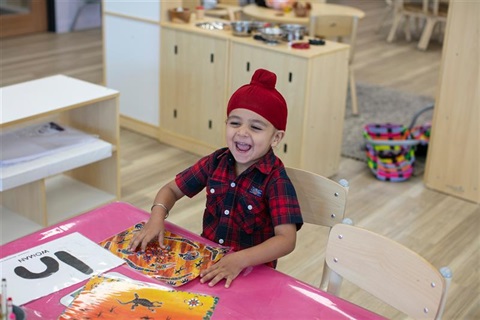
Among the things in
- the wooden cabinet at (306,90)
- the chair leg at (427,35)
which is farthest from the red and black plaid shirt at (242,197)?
the chair leg at (427,35)

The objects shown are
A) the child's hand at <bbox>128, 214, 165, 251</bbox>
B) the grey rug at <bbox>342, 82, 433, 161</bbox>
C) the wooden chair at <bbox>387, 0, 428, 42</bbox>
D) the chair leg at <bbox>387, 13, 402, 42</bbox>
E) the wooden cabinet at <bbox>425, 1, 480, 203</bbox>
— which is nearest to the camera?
the child's hand at <bbox>128, 214, 165, 251</bbox>

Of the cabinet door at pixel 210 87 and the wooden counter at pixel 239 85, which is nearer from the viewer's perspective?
the wooden counter at pixel 239 85

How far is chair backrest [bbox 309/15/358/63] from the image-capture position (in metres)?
4.72

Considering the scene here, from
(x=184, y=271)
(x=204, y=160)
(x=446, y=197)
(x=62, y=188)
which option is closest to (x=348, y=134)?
(x=446, y=197)

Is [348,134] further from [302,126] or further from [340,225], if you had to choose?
[340,225]

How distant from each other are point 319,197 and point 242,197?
0.79ft

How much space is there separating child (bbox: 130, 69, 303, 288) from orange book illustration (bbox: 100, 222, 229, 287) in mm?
27

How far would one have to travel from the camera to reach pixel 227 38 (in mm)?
3938

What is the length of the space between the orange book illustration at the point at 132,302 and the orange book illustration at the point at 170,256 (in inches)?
3.0

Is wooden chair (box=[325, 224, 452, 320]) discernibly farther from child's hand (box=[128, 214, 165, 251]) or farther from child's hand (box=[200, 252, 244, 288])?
child's hand (box=[128, 214, 165, 251])

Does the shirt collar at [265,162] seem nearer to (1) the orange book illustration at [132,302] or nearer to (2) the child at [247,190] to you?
(2) the child at [247,190]

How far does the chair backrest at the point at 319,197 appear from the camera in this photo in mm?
1936

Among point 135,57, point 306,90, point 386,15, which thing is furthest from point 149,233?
point 386,15

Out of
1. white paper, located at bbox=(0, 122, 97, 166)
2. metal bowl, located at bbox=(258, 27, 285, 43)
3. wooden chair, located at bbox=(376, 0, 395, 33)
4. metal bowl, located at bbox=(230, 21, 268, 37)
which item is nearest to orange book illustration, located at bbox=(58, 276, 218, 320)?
white paper, located at bbox=(0, 122, 97, 166)
